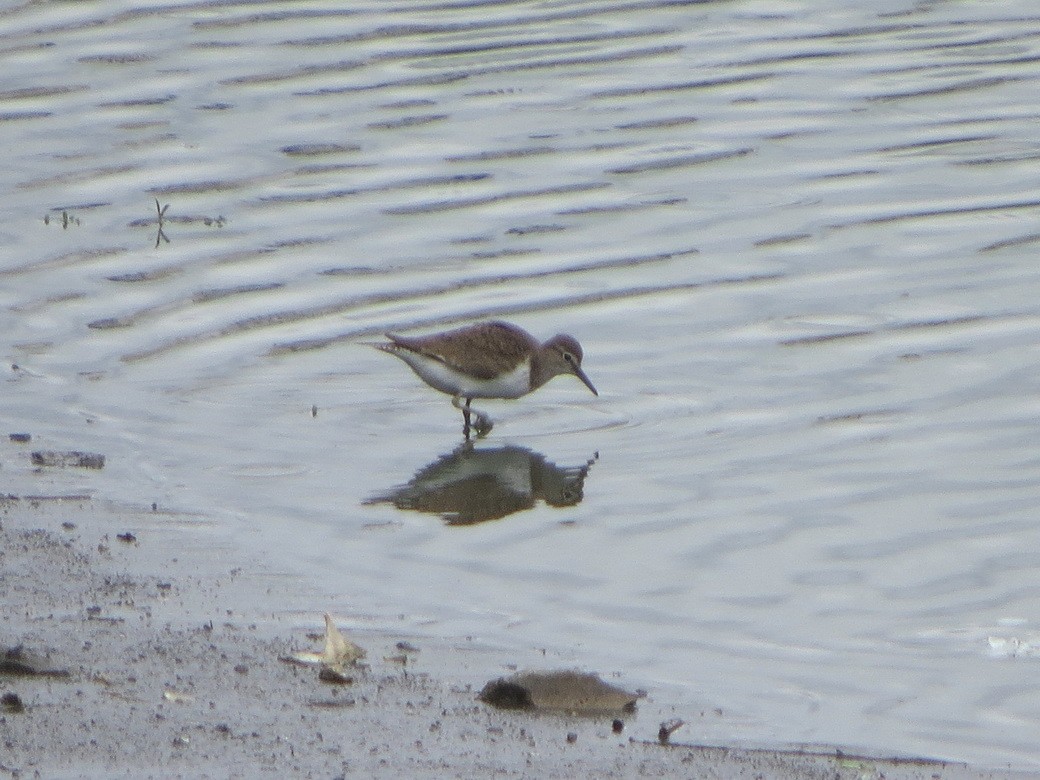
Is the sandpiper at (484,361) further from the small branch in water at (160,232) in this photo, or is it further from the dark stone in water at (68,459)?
the small branch in water at (160,232)

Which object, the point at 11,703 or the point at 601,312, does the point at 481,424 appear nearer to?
the point at 601,312

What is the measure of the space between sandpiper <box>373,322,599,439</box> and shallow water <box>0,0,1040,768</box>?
223mm

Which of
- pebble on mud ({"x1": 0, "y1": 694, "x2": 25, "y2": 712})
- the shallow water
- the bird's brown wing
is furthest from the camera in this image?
the bird's brown wing

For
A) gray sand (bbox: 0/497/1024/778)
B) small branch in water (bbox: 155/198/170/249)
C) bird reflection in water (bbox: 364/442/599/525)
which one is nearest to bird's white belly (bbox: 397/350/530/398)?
bird reflection in water (bbox: 364/442/599/525)

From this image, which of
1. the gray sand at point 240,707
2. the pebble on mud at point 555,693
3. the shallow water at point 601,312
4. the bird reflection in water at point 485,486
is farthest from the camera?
the bird reflection in water at point 485,486

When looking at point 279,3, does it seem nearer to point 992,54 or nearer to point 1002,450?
point 992,54

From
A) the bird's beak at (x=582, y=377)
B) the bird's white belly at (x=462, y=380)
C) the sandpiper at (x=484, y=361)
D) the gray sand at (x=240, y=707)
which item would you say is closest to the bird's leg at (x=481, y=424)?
the sandpiper at (x=484, y=361)

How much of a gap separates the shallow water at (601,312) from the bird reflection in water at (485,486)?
0.04 meters

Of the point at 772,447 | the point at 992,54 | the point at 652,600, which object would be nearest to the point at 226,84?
the point at 992,54

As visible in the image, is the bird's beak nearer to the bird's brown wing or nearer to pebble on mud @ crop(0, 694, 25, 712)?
the bird's brown wing

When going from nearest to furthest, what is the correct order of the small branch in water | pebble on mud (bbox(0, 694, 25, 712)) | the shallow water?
1. pebble on mud (bbox(0, 694, 25, 712))
2. the shallow water
3. the small branch in water

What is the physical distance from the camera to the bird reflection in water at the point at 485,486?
30.5 ft

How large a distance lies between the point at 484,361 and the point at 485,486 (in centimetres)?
107

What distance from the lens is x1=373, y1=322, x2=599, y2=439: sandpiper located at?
10562mm
